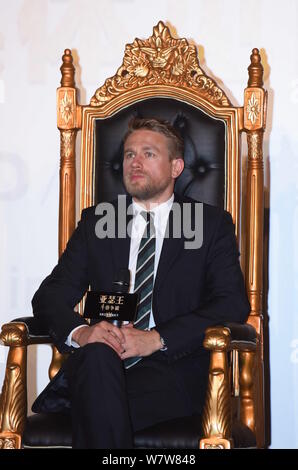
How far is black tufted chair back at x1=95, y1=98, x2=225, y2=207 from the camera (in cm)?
307

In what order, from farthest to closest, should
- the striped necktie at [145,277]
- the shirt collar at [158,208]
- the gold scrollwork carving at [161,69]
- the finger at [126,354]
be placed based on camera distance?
the gold scrollwork carving at [161,69] → the shirt collar at [158,208] → the striped necktie at [145,277] → the finger at [126,354]

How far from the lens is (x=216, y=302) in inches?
105

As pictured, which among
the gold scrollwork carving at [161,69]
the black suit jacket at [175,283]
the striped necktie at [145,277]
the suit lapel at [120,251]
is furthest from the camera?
the gold scrollwork carving at [161,69]

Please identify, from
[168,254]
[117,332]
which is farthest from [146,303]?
[117,332]

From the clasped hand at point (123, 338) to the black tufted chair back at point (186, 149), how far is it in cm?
73

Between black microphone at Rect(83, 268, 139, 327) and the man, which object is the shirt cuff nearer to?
the man

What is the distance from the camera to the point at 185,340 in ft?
8.45

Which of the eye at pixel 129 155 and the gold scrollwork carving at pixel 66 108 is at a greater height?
the gold scrollwork carving at pixel 66 108

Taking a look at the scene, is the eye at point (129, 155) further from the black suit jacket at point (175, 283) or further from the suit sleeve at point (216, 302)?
the suit sleeve at point (216, 302)

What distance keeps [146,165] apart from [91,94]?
2.77 feet

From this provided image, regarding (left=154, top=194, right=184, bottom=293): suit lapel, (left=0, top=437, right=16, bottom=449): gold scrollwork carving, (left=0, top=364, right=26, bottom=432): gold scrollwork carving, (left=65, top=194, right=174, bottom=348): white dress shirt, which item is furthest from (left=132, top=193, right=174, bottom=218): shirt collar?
(left=0, top=437, right=16, bottom=449): gold scrollwork carving

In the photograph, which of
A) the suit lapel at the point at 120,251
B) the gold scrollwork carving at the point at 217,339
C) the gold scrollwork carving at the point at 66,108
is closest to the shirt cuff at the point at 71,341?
the suit lapel at the point at 120,251

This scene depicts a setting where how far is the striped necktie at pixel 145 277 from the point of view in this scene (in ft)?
9.01
